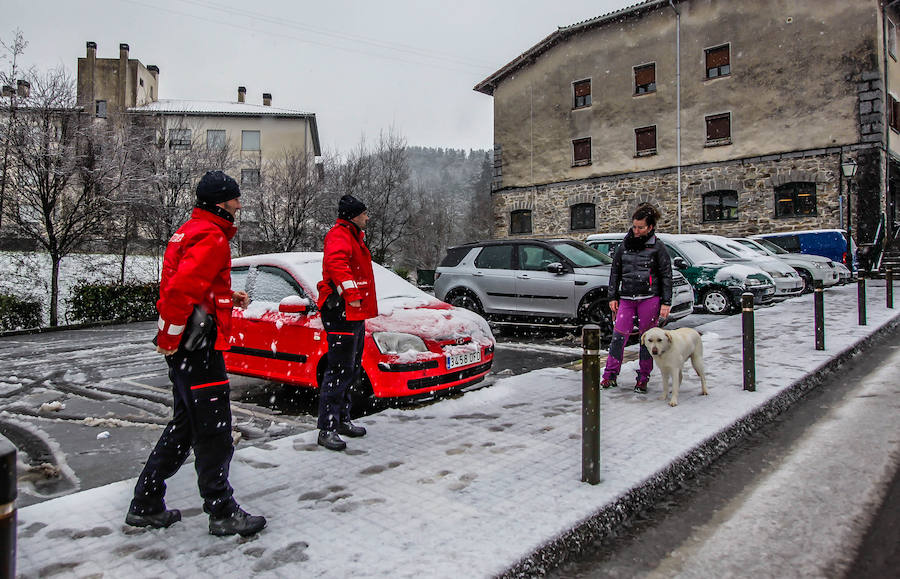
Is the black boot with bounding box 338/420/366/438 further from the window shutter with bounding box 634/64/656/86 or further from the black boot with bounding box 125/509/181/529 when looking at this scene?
the window shutter with bounding box 634/64/656/86

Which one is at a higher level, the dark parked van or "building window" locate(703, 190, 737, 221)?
"building window" locate(703, 190, 737, 221)

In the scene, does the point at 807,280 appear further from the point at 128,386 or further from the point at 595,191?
the point at 128,386

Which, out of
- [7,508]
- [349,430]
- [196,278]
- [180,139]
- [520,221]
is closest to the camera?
[7,508]

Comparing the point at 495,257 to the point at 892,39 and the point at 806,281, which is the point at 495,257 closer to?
the point at 806,281

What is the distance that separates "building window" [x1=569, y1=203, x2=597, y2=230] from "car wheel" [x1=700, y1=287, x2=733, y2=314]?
1384 centimetres

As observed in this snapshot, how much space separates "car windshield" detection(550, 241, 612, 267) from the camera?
9578 mm

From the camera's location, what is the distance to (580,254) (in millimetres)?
9805

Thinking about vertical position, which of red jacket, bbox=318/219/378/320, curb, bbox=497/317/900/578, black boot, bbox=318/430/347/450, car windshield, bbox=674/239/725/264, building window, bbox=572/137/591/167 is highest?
building window, bbox=572/137/591/167

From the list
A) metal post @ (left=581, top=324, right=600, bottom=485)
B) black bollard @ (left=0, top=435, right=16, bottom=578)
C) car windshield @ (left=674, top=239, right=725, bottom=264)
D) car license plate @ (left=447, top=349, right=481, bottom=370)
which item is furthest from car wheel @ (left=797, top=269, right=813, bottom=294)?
black bollard @ (left=0, top=435, right=16, bottom=578)

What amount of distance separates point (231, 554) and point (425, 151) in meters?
111

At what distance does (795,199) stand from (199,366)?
75.6ft

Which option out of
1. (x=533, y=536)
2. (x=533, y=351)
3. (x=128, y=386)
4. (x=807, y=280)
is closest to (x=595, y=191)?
(x=807, y=280)

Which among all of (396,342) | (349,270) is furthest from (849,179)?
(349,270)

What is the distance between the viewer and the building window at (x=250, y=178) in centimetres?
2502
